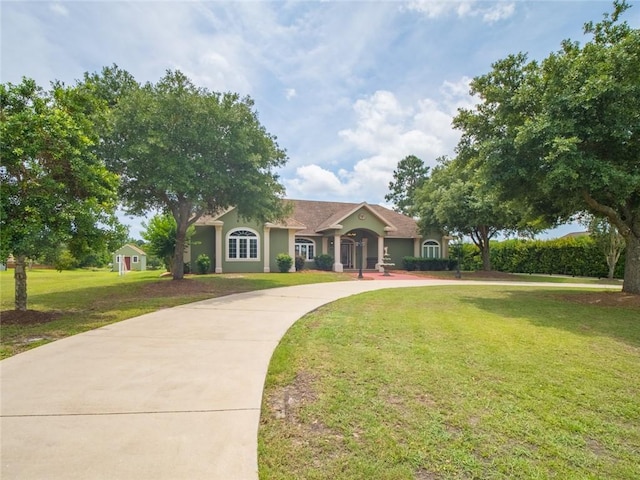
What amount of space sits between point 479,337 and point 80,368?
6.43m

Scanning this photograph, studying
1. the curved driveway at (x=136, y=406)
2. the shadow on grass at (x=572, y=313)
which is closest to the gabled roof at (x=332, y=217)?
the shadow on grass at (x=572, y=313)

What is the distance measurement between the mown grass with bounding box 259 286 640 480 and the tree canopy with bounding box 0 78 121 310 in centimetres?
539

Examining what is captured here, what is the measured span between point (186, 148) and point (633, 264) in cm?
1691

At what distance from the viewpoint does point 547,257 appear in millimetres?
25578

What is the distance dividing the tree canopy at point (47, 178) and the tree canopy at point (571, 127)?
10.7m

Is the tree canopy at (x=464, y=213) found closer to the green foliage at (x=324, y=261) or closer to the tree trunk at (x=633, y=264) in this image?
the green foliage at (x=324, y=261)

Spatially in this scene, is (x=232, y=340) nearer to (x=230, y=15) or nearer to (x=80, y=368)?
(x=80, y=368)

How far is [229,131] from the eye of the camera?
14000mm

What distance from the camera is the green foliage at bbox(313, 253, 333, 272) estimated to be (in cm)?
2491

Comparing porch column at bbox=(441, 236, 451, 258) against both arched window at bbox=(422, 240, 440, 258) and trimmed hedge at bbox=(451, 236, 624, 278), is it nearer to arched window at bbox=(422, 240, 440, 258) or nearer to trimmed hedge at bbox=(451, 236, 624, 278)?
arched window at bbox=(422, 240, 440, 258)

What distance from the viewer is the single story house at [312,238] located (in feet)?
72.3

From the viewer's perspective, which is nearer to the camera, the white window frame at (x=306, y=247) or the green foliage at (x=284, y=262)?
the green foliage at (x=284, y=262)

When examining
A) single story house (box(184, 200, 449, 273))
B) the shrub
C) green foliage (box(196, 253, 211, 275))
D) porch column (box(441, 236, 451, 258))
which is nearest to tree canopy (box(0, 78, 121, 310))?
single story house (box(184, 200, 449, 273))

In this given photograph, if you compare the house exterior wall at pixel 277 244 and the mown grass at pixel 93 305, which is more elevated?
the house exterior wall at pixel 277 244
